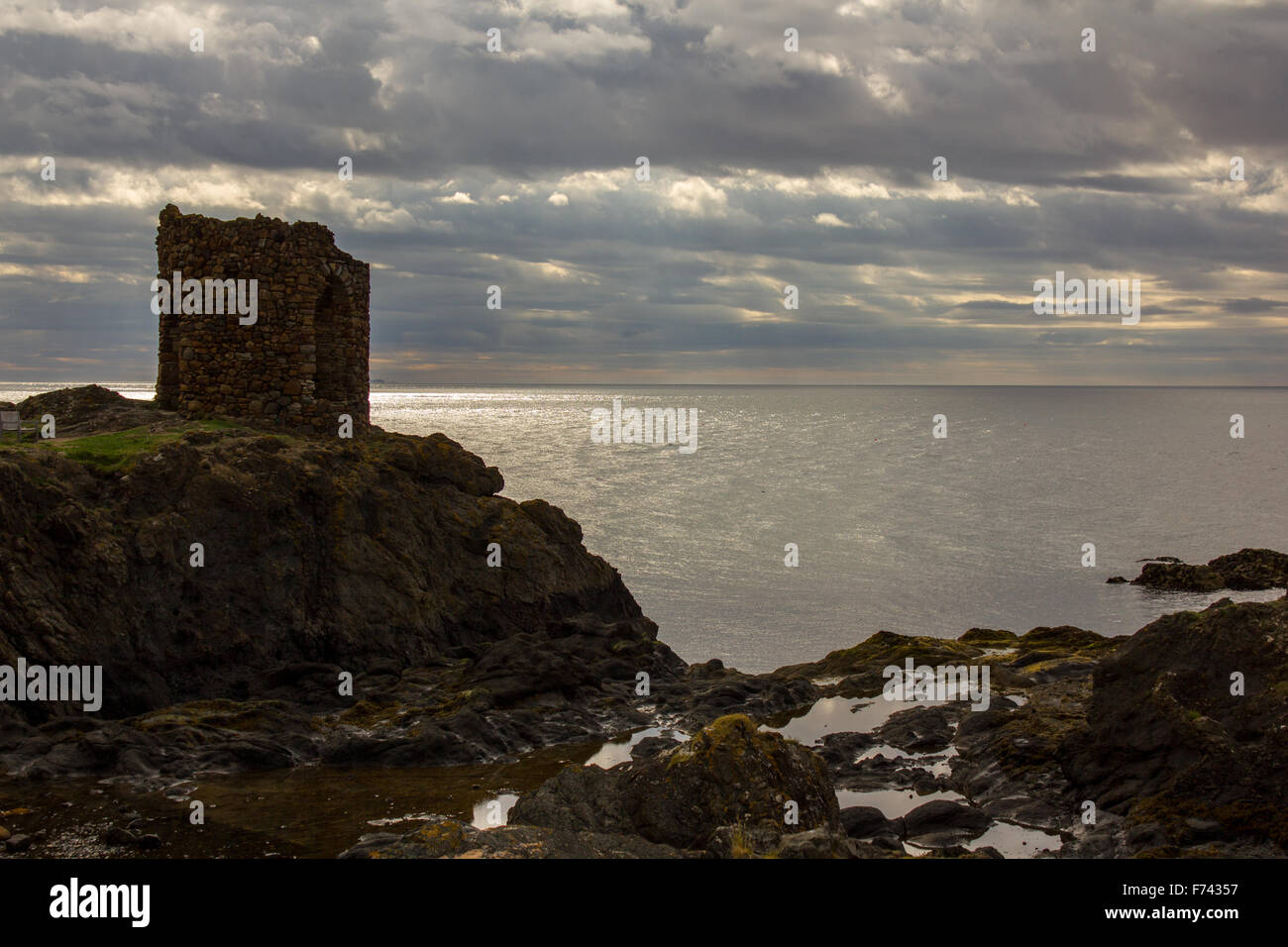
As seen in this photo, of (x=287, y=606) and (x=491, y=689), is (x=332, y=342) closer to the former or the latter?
(x=287, y=606)

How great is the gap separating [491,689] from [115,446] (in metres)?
9.92

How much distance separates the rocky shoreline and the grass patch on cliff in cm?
10

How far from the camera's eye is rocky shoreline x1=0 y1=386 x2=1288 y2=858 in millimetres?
11555

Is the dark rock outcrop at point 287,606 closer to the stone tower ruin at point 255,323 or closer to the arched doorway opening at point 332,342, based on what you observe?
the stone tower ruin at point 255,323

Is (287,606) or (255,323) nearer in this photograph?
(287,606)

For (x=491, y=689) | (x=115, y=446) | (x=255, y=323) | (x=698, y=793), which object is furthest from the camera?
(x=255, y=323)

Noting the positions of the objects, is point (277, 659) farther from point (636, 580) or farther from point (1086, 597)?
point (1086, 597)

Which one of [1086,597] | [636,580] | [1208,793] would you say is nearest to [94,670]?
[1208,793]

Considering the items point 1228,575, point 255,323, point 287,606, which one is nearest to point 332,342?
point 255,323

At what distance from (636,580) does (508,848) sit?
33182mm

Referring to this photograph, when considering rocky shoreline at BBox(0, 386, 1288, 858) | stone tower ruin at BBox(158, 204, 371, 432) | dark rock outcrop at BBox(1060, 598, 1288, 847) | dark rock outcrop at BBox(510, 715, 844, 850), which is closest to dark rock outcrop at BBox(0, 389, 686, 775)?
rocky shoreline at BBox(0, 386, 1288, 858)

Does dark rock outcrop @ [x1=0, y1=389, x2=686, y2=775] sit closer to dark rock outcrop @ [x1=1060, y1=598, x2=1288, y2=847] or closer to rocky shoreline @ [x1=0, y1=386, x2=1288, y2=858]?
rocky shoreline @ [x1=0, y1=386, x2=1288, y2=858]

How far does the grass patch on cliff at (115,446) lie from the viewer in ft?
69.6

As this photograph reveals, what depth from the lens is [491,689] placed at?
65.9 ft
